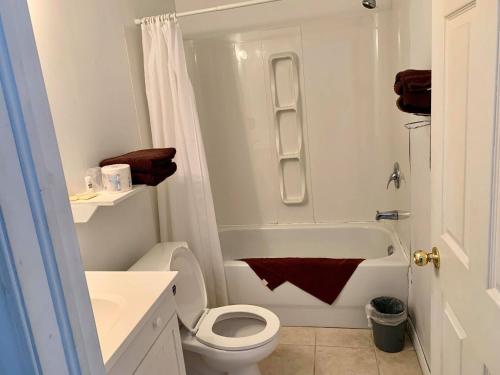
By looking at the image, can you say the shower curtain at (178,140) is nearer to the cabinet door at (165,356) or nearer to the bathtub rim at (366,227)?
the bathtub rim at (366,227)

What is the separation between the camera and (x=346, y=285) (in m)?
2.42

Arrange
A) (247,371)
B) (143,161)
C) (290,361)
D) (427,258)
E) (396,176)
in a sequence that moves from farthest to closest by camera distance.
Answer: (396,176), (290,361), (247,371), (143,161), (427,258)

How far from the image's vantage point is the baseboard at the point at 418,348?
2.02 metres

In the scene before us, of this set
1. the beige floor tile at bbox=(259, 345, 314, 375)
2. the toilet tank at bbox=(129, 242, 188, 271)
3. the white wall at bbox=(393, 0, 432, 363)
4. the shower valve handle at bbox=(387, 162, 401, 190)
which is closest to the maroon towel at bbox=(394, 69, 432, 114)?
the white wall at bbox=(393, 0, 432, 363)

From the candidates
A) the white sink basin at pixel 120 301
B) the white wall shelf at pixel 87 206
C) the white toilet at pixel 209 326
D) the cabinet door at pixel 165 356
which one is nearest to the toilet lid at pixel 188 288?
the white toilet at pixel 209 326

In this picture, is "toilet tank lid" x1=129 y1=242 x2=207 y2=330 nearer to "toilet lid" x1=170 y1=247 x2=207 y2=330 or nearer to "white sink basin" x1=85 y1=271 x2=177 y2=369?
"toilet lid" x1=170 y1=247 x2=207 y2=330

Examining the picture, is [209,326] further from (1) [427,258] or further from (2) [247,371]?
(1) [427,258]

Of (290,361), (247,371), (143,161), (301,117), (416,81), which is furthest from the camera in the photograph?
(301,117)

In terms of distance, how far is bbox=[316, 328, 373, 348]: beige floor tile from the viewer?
2354 millimetres

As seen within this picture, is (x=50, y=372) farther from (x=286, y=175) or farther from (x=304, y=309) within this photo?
(x=286, y=175)

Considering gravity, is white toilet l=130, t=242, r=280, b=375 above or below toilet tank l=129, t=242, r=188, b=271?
below

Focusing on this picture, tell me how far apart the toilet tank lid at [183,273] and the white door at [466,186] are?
1142 millimetres

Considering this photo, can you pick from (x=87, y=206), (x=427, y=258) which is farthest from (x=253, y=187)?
(x=427, y=258)

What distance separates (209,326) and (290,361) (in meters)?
0.63
